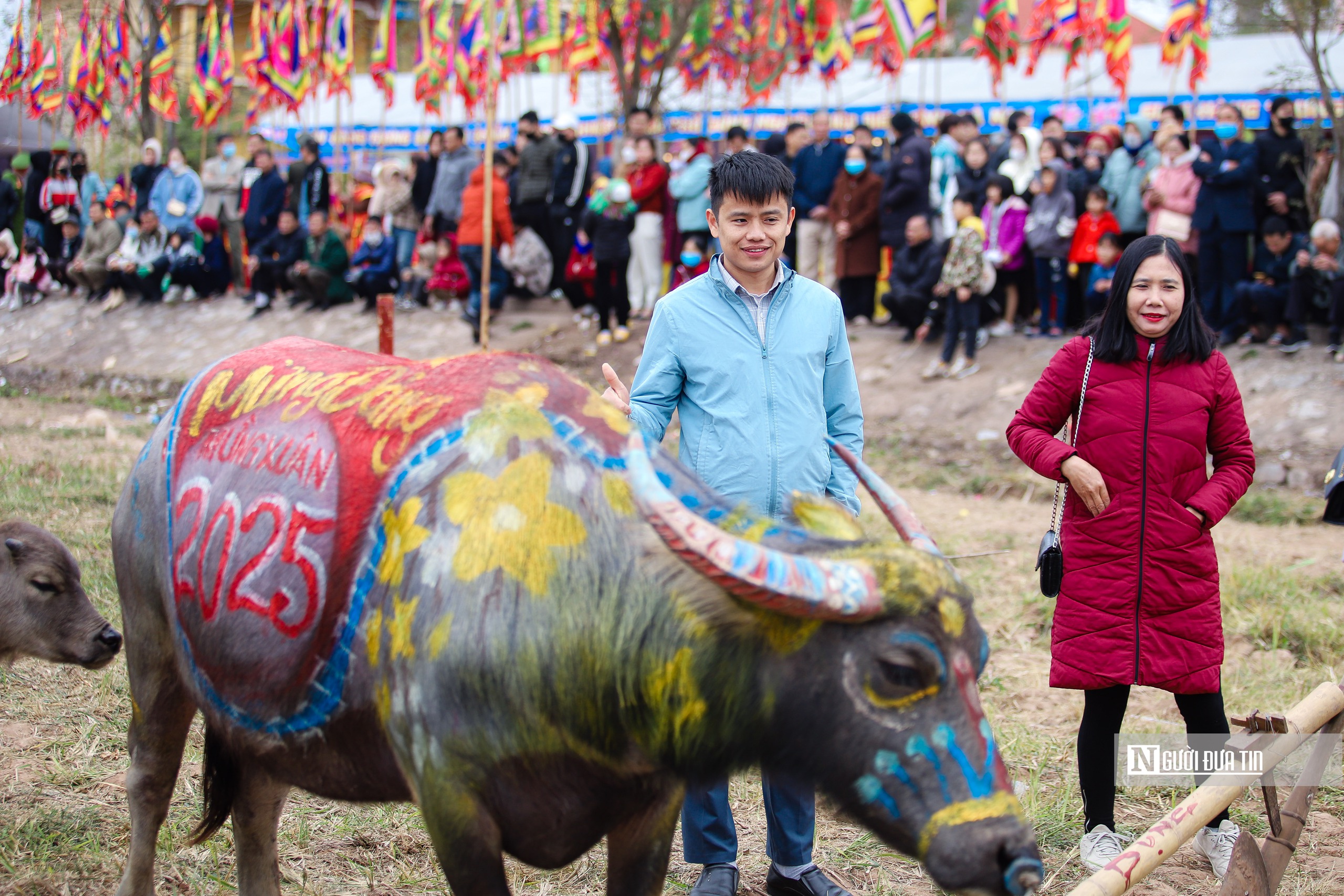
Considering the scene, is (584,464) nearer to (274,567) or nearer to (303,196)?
(274,567)

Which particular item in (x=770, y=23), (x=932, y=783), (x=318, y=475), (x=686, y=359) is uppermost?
(x=770, y=23)

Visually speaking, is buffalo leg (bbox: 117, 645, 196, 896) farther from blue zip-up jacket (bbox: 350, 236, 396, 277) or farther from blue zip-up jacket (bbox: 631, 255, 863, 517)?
blue zip-up jacket (bbox: 350, 236, 396, 277)

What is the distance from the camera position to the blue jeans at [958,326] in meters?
10.6

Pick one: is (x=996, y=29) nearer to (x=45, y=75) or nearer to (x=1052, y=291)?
(x=1052, y=291)

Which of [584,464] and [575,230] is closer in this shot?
[584,464]

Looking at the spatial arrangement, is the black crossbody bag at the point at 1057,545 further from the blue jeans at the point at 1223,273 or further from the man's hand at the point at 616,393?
the blue jeans at the point at 1223,273

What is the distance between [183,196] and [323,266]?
10.0 ft

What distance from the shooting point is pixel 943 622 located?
2088 millimetres

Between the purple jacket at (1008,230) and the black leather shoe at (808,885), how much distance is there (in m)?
8.32

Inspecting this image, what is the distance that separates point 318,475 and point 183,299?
15293 mm

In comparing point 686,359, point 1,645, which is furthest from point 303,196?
point 686,359

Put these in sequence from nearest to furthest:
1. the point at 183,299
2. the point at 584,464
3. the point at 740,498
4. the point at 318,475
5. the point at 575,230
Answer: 1. the point at 584,464
2. the point at 318,475
3. the point at 740,498
4. the point at 575,230
5. the point at 183,299

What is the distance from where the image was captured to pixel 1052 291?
1069 centimetres

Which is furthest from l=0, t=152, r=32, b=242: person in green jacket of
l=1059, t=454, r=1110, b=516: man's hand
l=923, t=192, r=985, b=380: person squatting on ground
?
l=1059, t=454, r=1110, b=516: man's hand
